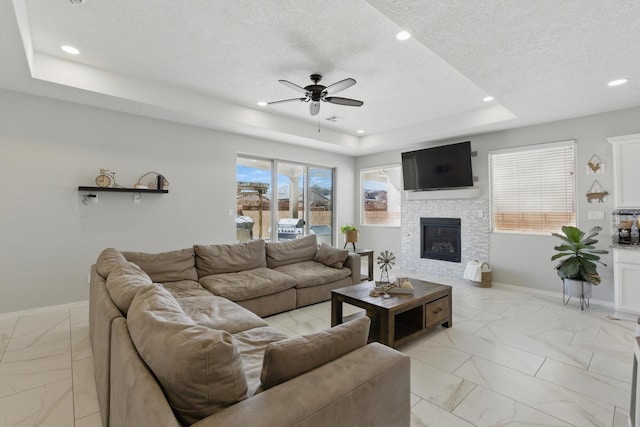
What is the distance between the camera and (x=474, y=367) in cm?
243

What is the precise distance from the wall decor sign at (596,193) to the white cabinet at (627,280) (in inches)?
34.9

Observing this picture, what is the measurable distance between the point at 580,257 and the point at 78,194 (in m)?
6.69

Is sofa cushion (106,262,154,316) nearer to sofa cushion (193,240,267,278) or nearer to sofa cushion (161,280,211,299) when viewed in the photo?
sofa cushion (161,280,211,299)

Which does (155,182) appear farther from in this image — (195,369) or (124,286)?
(195,369)

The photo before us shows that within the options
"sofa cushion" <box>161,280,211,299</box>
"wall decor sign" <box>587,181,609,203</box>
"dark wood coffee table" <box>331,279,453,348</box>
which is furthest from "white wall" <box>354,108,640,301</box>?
"sofa cushion" <box>161,280,211,299</box>

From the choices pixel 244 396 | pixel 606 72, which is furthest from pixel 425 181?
pixel 244 396

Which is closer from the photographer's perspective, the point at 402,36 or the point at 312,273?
the point at 402,36

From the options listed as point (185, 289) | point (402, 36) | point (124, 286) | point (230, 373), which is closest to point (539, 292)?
point (402, 36)

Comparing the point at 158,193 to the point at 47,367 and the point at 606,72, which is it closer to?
the point at 47,367

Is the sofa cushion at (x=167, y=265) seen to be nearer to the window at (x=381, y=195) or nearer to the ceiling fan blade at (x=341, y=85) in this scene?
the ceiling fan blade at (x=341, y=85)

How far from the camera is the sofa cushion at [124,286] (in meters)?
1.64

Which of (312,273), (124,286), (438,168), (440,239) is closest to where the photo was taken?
(124,286)

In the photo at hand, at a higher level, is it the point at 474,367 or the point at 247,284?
the point at 247,284

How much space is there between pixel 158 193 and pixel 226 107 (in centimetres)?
164
